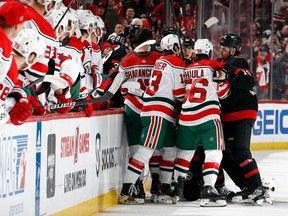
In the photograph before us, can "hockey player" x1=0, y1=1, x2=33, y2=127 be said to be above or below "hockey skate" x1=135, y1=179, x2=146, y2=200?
above

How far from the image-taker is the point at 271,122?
48.2ft

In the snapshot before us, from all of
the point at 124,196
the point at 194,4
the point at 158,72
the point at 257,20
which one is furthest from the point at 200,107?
the point at 257,20

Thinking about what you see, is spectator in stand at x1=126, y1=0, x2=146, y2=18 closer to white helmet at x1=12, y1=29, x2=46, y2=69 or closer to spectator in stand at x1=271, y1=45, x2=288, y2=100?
spectator in stand at x1=271, y1=45, x2=288, y2=100

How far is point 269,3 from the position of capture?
15.6m

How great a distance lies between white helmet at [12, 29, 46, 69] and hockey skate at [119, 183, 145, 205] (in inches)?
121

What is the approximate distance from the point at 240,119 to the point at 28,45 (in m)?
3.66

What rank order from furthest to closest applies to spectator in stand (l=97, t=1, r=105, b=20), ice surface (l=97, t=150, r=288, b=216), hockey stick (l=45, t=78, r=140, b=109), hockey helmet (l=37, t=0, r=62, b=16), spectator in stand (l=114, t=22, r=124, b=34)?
1. spectator in stand (l=97, t=1, r=105, b=20)
2. spectator in stand (l=114, t=22, r=124, b=34)
3. ice surface (l=97, t=150, r=288, b=216)
4. hockey stick (l=45, t=78, r=140, b=109)
5. hockey helmet (l=37, t=0, r=62, b=16)

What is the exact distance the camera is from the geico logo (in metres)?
14.5

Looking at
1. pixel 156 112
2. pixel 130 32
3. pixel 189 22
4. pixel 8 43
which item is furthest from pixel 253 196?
pixel 189 22

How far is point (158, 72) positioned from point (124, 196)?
106cm

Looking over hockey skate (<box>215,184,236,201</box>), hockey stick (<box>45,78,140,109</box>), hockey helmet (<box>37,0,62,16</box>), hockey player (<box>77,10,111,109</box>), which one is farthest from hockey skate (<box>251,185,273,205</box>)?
hockey helmet (<box>37,0,62,16</box>)

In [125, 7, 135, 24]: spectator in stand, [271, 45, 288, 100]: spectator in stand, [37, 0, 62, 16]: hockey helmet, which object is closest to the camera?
[37, 0, 62, 16]: hockey helmet

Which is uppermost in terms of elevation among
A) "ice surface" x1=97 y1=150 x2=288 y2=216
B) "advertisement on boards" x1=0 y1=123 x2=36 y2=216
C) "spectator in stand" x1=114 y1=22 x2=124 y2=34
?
"spectator in stand" x1=114 y1=22 x2=124 y2=34

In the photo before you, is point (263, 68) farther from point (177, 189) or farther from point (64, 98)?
point (64, 98)
